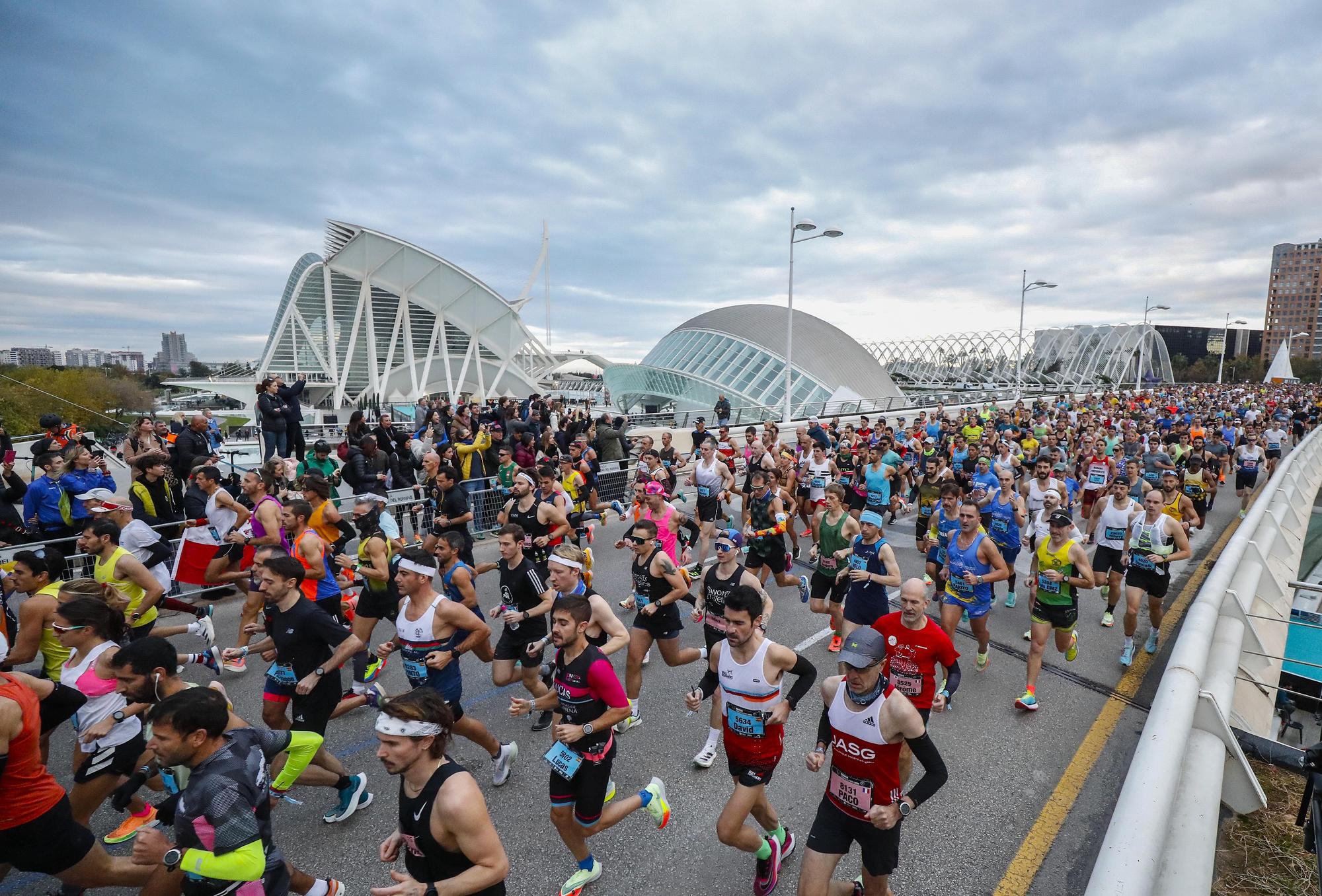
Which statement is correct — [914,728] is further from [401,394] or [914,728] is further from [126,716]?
[401,394]

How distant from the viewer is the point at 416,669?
4.19m

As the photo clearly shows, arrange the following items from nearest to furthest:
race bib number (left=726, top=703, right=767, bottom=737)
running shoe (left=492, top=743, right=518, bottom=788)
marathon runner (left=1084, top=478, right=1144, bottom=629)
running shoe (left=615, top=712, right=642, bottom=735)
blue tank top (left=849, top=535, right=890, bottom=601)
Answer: race bib number (left=726, top=703, right=767, bottom=737) < running shoe (left=492, top=743, right=518, bottom=788) < running shoe (left=615, top=712, right=642, bottom=735) < blue tank top (left=849, top=535, right=890, bottom=601) < marathon runner (left=1084, top=478, right=1144, bottom=629)

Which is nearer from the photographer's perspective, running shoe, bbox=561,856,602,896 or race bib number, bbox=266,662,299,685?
running shoe, bbox=561,856,602,896

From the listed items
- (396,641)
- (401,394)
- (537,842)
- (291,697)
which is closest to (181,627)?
(291,697)

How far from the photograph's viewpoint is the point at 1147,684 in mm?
5848

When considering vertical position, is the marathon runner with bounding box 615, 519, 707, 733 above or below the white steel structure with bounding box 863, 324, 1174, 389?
below

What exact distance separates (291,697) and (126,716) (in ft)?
2.78

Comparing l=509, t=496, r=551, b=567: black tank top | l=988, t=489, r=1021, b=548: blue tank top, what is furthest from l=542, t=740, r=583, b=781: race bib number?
l=988, t=489, r=1021, b=548: blue tank top

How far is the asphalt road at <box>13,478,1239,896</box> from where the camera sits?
362cm

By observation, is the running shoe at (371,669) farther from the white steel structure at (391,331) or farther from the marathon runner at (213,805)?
the white steel structure at (391,331)

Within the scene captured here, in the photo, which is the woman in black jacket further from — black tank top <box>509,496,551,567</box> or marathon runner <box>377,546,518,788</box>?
marathon runner <box>377,546,518,788</box>

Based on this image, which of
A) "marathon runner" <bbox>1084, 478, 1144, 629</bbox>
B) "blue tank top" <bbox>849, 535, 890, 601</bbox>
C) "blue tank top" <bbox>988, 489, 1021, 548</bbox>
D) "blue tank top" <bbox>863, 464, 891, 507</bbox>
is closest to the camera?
"blue tank top" <bbox>849, 535, 890, 601</bbox>

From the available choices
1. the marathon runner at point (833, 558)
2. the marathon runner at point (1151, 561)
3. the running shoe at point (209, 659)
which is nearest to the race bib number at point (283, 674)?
the running shoe at point (209, 659)

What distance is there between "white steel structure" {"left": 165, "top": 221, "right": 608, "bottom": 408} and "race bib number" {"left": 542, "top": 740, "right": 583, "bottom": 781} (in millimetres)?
36089
